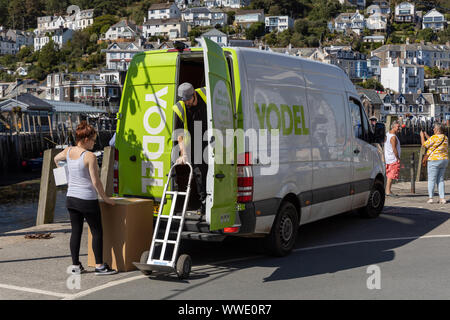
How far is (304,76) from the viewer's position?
921 centimetres

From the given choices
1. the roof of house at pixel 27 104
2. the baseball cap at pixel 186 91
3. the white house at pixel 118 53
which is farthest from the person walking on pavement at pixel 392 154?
the white house at pixel 118 53

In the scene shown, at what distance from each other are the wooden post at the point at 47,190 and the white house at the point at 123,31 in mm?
186076

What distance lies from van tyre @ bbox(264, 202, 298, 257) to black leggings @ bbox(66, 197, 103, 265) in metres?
2.27

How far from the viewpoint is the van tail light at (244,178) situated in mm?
7703

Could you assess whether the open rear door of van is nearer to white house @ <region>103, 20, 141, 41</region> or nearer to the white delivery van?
the white delivery van

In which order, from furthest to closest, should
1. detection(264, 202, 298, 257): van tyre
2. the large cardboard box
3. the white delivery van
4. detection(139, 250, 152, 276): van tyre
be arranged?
detection(264, 202, 298, 257): van tyre < the large cardboard box < the white delivery van < detection(139, 250, 152, 276): van tyre

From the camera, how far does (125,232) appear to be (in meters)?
7.62

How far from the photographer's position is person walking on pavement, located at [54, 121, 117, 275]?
736cm

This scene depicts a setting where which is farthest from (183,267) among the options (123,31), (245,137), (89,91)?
(123,31)

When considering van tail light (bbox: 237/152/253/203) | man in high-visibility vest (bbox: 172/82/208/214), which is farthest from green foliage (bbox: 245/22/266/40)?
van tail light (bbox: 237/152/253/203)

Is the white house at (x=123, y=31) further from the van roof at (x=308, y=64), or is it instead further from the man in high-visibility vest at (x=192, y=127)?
the man in high-visibility vest at (x=192, y=127)

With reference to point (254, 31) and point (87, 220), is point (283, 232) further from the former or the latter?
point (254, 31)

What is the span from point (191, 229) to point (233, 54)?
91.4 inches
